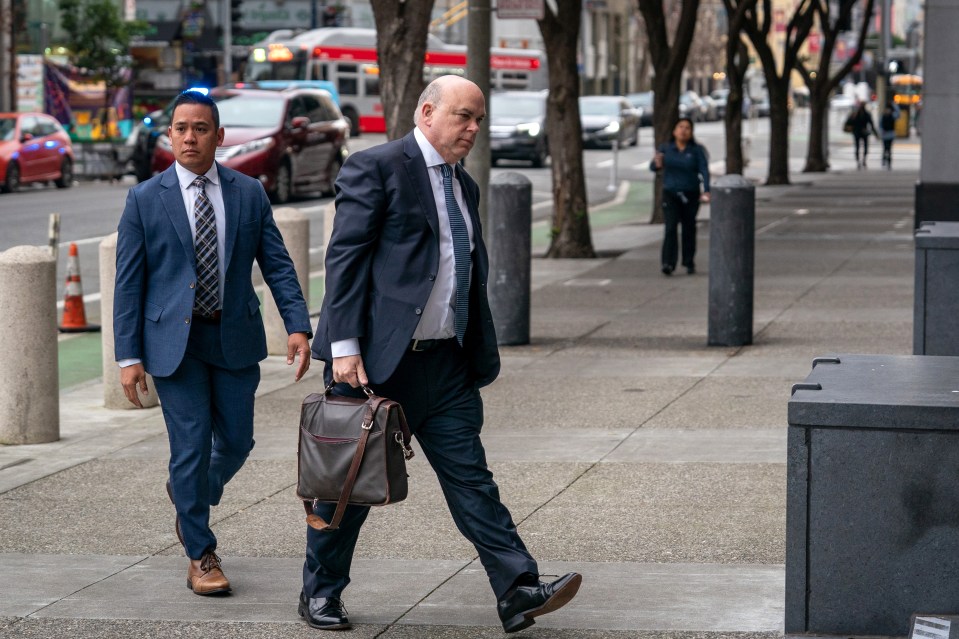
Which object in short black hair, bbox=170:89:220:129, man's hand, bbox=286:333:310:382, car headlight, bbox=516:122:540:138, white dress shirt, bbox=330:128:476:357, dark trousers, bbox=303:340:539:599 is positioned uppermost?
short black hair, bbox=170:89:220:129

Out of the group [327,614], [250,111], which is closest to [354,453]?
[327,614]

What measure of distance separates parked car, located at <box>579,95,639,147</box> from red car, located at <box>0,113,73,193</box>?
1717 centimetres

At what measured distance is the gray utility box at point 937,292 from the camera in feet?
27.7

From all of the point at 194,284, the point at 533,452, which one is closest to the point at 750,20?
the point at 533,452

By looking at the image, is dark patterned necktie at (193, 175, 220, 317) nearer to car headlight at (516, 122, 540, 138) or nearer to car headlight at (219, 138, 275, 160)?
car headlight at (219, 138, 275, 160)

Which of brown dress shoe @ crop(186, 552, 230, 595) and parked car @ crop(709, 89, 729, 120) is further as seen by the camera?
parked car @ crop(709, 89, 729, 120)

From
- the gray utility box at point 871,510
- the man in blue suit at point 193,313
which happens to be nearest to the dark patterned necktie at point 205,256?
the man in blue suit at point 193,313

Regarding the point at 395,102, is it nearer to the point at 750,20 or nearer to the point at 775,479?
the point at 775,479

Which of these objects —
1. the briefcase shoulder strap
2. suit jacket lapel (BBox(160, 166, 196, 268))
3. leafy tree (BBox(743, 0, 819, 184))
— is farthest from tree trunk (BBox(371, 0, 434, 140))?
leafy tree (BBox(743, 0, 819, 184))

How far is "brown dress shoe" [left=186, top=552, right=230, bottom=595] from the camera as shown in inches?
213

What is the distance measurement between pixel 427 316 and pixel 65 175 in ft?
86.3

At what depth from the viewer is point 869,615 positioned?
437 centimetres

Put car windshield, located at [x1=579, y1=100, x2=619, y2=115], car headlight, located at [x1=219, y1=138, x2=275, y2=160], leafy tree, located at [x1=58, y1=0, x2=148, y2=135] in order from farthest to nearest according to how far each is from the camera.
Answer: car windshield, located at [x1=579, y1=100, x2=619, y2=115] < leafy tree, located at [x1=58, y1=0, x2=148, y2=135] < car headlight, located at [x1=219, y1=138, x2=275, y2=160]

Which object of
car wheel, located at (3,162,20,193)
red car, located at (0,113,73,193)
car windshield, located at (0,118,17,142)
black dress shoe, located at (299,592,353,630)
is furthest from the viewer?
car windshield, located at (0,118,17,142)
